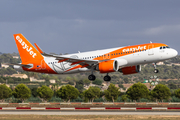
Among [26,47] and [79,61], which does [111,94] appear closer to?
[26,47]

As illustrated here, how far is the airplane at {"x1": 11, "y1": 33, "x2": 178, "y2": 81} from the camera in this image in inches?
1992

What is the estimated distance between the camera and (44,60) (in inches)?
2346

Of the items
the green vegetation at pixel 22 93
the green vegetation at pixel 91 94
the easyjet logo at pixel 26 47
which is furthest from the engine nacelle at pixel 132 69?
the green vegetation at pixel 22 93

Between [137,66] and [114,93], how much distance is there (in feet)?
237

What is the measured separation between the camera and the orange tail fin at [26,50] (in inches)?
2432

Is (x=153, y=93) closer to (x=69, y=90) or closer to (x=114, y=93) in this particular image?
(x=114, y=93)

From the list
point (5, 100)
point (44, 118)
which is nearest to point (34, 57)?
point (44, 118)

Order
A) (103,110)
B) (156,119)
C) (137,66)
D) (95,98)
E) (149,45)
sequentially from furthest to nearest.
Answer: (95,98) → (103,110) → (137,66) → (149,45) → (156,119)

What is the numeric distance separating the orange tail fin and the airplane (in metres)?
0.48

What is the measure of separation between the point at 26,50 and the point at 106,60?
61.6 feet

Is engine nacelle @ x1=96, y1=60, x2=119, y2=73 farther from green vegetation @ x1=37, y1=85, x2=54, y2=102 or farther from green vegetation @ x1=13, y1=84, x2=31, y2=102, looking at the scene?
green vegetation @ x1=37, y1=85, x2=54, y2=102

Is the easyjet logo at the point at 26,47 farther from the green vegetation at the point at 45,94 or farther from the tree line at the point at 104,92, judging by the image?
the green vegetation at the point at 45,94

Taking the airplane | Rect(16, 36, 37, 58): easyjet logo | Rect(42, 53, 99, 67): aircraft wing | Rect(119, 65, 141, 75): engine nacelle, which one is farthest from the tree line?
Rect(42, 53, 99, 67): aircraft wing

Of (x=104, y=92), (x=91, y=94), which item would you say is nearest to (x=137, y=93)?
(x=104, y=92)
